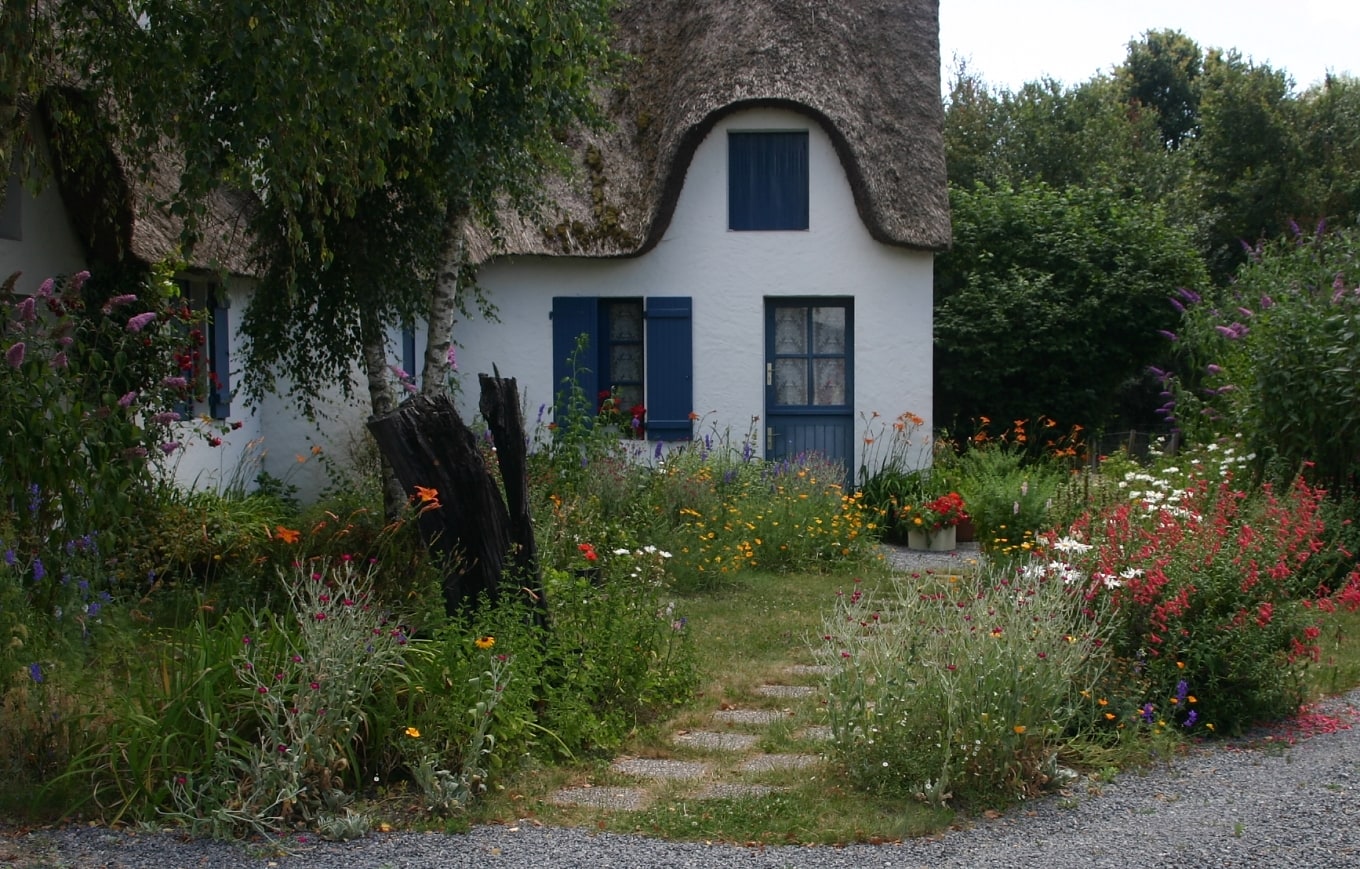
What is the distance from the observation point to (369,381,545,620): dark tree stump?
17.6 feet

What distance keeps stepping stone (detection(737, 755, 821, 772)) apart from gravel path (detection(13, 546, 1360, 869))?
814 mm

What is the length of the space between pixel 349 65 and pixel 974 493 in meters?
6.81

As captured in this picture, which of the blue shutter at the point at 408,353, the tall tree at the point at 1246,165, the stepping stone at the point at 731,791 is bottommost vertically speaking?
the stepping stone at the point at 731,791

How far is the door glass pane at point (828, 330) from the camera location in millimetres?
13078

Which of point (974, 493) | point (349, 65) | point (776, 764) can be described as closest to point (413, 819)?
point (776, 764)

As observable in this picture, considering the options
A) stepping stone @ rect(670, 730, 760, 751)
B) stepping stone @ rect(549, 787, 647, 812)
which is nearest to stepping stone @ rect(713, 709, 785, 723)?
stepping stone @ rect(670, 730, 760, 751)

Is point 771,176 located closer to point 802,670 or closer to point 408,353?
point 408,353

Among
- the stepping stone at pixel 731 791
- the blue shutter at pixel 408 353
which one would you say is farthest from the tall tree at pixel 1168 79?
the stepping stone at pixel 731 791

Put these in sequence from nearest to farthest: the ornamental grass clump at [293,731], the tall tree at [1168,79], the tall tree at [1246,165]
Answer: the ornamental grass clump at [293,731]
the tall tree at [1246,165]
the tall tree at [1168,79]

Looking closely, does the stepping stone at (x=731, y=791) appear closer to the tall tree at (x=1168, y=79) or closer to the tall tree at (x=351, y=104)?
the tall tree at (x=351, y=104)

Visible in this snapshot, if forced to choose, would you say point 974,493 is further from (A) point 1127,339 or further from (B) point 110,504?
(B) point 110,504

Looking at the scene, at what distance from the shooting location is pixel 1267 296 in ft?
33.9

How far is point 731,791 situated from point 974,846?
920mm

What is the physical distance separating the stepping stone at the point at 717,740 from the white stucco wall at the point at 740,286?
24.5 ft
